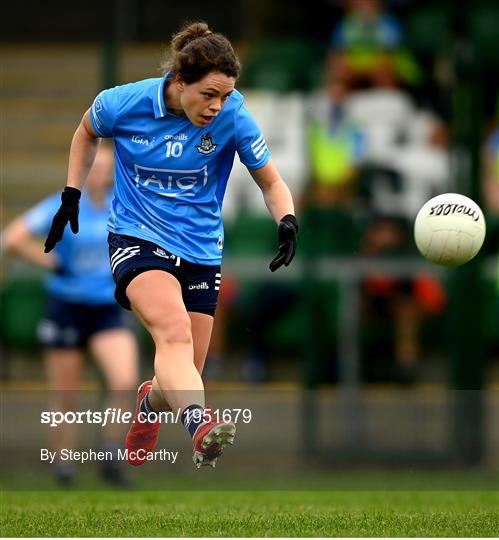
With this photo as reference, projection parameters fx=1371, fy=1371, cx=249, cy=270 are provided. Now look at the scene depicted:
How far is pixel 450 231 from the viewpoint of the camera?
7.42 metres

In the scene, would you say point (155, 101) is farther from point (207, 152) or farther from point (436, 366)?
point (436, 366)

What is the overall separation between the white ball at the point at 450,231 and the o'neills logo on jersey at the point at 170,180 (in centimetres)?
127

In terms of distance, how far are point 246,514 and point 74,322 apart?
393cm

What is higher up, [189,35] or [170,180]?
[189,35]

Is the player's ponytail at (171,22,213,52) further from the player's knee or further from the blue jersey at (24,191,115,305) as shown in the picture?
the blue jersey at (24,191,115,305)

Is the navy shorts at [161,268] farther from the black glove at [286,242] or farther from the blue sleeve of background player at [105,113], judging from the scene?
the blue sleeve of background player at [105,113]

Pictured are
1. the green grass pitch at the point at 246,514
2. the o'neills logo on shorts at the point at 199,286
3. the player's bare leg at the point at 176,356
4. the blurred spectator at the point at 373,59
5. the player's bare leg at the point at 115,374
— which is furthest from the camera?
the blurred spectator at the point at 373,59

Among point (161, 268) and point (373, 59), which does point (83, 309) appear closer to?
point (373, 59)

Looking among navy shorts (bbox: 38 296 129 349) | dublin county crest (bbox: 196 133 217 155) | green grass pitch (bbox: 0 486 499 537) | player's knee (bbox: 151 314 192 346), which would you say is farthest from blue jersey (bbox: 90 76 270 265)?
navy shorts (bbox: 38 296 129 349)

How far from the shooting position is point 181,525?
22.9 feet

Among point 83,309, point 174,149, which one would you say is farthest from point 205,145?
point 83,309

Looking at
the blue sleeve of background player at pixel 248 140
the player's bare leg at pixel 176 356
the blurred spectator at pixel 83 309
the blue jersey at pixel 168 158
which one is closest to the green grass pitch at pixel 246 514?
the player's bare leg at pixel 176 356

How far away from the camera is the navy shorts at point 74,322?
11.1 metres

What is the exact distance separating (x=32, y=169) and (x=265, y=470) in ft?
11.8
